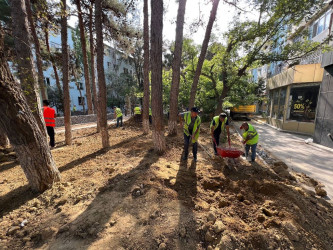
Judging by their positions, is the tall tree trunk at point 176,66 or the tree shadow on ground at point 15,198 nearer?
the tree shadow on ground at point 15,198

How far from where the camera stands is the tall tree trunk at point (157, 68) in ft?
13.8

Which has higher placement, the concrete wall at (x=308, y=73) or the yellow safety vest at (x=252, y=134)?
the concrete wall at (x=308, y=73)

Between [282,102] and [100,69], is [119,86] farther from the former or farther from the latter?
[282,102]

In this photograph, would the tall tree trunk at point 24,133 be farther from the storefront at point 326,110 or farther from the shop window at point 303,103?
the shop window at point 303,103

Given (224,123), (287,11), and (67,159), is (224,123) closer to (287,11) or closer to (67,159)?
(67,159)

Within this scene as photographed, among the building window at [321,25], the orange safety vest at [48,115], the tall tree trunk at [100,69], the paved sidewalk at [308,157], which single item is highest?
the building window at [321,25]

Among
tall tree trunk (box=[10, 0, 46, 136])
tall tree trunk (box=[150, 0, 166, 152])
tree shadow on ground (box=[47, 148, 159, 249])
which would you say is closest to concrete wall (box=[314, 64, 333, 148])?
tall tree trunk (box=[150, 0, 166, 152])

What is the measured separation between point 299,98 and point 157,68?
11.2 meters

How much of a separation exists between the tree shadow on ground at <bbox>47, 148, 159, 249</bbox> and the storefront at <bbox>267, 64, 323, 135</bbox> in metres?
11.6

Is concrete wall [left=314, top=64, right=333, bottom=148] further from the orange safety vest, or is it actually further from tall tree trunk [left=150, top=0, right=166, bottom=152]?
the orange safety vest

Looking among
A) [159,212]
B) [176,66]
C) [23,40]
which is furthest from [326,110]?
[23,40]

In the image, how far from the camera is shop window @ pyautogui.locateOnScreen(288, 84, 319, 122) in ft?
32.8

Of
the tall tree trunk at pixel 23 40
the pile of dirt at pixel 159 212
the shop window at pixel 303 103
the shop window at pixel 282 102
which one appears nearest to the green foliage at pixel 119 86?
the shop window at pixel 282 102

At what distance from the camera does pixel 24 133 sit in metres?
2.53
